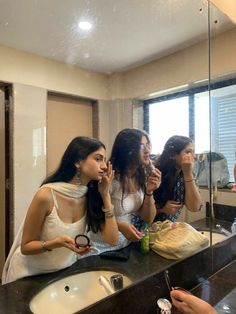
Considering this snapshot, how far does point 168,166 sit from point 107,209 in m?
0.45

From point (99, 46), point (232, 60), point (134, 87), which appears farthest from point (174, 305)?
point (232, 60)

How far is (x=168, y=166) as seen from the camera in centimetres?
130

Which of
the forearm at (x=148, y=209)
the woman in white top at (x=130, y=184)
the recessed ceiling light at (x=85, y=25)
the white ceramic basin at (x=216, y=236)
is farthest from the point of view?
the white ceramic basin at (x=216, y=236)

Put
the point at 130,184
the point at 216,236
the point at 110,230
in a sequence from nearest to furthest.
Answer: the point at 110,230
the point at 130,184
the point at 216,236

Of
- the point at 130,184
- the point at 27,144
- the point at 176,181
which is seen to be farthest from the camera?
the point at 176,181

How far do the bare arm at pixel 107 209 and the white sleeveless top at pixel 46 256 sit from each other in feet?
0.31

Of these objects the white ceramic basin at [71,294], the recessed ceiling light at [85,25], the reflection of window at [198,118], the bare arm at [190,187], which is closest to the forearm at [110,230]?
the white ceramic basin at [71,294]

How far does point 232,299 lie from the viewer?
108 cm

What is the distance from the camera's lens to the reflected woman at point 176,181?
4.21 ft

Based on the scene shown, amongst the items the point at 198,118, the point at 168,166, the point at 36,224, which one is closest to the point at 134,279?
the point at 36,224

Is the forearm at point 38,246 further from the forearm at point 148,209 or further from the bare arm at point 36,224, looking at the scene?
the forearm at point 148,209

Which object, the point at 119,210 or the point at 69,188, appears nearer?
the point at 69,188

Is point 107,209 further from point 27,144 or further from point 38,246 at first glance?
point 27,144

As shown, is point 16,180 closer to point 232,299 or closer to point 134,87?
point 134,87
